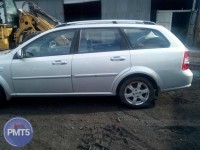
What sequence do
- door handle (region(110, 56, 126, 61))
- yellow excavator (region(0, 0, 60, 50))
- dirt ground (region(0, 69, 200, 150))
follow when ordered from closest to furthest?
dirt ground (region(0, 69, 200, 150))
door handle (region(110, 56, 126, 61))
yellow excavator (region(0, 0, 60, 50))

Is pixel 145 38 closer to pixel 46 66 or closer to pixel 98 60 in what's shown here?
pixel 98 60

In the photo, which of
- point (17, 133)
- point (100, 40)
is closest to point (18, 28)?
point (100, 40)

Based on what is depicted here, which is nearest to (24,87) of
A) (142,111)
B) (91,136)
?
(91,136)

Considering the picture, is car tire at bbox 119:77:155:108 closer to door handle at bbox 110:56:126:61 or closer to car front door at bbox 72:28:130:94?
car front door at bbox 72:28:130:94

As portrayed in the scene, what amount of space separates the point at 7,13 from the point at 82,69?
6.31 metres

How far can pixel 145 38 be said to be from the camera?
4.68 meters

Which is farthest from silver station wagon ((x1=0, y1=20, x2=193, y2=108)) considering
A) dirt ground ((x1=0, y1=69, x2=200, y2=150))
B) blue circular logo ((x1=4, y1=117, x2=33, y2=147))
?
blue circular logo ((x1=4, y1=117, x2=33, y2=147))

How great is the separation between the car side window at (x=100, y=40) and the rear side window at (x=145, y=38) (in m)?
0.23

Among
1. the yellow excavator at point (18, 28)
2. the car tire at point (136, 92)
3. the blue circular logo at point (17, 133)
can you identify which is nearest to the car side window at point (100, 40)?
the car tire at point (136, 92)

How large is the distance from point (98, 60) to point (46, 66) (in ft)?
3.25

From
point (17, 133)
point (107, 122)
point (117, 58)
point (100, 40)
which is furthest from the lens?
point (100, 40)

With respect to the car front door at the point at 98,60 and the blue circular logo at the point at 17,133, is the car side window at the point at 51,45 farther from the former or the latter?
the blue circular logo at the point at 17,133

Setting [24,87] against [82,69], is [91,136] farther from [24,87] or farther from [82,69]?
[24,87]

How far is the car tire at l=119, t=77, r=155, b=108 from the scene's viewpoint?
183 inches
